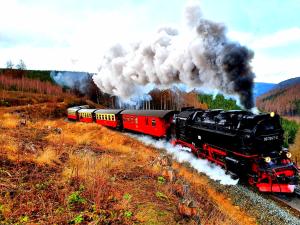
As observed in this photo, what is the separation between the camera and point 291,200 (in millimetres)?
10953

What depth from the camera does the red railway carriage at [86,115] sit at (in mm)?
36375

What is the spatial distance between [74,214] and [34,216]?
78 cm

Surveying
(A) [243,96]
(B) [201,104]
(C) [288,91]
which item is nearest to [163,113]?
(A) [243,96]

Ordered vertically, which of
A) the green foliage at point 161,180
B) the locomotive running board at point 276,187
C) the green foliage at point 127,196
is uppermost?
the green foliage at point 127,196

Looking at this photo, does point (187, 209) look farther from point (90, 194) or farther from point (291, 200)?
point (291, 200)

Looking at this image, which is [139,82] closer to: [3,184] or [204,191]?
[204,191]

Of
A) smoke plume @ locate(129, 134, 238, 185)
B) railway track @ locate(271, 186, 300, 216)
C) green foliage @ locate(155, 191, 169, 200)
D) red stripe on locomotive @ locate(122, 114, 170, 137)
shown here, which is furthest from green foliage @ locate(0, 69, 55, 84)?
green foliage @ locate(155, 191, 169, 200)

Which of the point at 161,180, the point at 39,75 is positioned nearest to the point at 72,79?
the point at 39,75

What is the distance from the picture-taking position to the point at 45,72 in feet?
407

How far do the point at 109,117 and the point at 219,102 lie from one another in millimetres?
57530

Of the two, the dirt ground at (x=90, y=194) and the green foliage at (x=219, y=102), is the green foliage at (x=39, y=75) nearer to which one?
the green foliage at (x=219, y=102)

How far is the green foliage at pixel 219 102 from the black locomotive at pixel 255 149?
65264mm

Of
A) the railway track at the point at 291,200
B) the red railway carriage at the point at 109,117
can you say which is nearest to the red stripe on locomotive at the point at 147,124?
the red railway carriage at the point at 109,117

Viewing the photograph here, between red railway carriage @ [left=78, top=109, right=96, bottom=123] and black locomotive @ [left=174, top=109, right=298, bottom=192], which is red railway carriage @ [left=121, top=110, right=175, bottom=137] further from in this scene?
red railway carriage @ [left=78, top=109, right=96, bottom=123]
